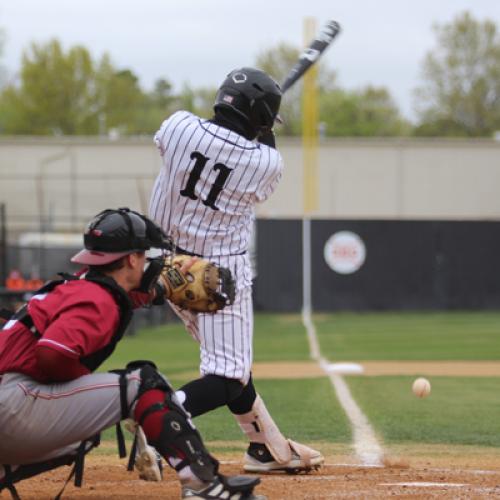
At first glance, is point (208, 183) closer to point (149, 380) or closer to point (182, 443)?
point (149, 380)

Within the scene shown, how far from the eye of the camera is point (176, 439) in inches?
176

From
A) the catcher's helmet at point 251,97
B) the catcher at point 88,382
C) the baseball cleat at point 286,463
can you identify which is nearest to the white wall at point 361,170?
the baseball cleat at point 286,463

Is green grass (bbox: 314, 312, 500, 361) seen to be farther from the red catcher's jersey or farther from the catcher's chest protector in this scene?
the red catcher's jersey

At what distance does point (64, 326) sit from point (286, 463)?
2.15 meters

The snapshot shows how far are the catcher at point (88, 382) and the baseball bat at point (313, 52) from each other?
100 inches

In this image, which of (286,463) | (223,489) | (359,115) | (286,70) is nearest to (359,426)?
(286,463)

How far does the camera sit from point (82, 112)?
54812 mm

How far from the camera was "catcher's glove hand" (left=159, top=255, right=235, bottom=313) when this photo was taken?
16.7ft

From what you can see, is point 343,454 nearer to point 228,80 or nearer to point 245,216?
point 245,216

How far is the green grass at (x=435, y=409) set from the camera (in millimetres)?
7504

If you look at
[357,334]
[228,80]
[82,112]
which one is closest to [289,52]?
[82,112]

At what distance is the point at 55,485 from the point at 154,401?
4.41 feet

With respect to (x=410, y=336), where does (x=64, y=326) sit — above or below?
above

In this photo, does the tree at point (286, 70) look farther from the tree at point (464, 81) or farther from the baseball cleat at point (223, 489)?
the baseball cleat at point (223, 489)
